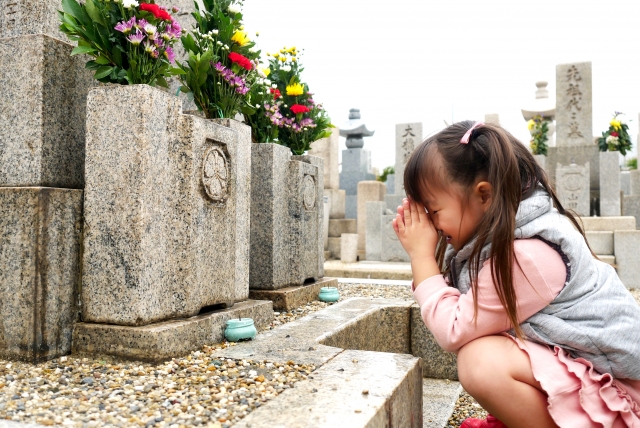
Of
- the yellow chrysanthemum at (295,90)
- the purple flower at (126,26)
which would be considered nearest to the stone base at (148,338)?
the purple flower at (126,26)

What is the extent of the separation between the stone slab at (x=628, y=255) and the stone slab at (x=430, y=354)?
4.73 m

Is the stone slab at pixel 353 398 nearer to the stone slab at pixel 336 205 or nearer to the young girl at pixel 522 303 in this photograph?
the young girl at pixel 522 303

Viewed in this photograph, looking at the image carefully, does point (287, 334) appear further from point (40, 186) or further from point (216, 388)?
point (40, 186)

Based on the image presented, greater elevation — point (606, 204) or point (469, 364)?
point (606, 204)

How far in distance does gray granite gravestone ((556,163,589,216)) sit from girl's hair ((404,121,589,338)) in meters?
8.78

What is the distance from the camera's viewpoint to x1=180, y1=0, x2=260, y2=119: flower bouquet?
2.92 metres

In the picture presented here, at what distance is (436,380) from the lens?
11.4 feet

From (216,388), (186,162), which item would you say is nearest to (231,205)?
(186,162)

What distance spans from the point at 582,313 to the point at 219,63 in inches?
88.7

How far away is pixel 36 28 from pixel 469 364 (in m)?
2.38

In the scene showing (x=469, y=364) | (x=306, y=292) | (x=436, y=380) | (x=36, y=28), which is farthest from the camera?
(x=306, y=292)

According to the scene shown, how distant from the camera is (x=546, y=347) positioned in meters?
1.52

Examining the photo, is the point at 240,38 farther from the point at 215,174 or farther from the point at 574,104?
the point at 574,104

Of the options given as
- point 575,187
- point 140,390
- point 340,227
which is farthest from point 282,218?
point 575,187
